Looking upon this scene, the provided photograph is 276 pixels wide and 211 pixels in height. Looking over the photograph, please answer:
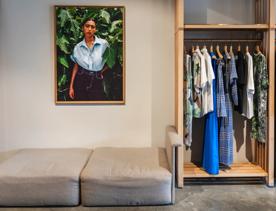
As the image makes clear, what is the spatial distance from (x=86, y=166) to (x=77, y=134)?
802 mm

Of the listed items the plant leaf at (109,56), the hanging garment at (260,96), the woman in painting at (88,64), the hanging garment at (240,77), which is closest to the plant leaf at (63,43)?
the woman in painting at (88,64)

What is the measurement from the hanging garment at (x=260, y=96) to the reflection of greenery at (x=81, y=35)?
152 centimetres

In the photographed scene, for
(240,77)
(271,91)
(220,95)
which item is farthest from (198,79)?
(271,91)

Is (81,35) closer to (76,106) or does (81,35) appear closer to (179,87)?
(76,106)

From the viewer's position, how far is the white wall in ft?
12.6

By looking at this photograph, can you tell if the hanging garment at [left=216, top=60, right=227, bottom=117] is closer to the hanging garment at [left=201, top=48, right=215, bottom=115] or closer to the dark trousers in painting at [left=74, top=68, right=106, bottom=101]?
the hanging garment at [left=201, top=48, right=215, bottom=115]

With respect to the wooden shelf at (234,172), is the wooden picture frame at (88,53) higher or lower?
higher

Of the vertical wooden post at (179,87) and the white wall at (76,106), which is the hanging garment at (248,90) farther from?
the white wall at (76,106)

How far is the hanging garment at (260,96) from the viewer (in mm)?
3461

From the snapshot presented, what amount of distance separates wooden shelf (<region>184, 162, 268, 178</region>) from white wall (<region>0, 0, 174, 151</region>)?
54 cm

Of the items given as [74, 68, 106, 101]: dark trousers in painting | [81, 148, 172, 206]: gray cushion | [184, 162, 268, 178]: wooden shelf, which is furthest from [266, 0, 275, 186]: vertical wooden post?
[74, 68, 106, 101]: dark trousers in painting

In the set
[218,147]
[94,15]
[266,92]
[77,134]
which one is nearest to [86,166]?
[77,134]

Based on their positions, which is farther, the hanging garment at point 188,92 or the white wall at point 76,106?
the white wall at point 76,106

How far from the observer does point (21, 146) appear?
3965mm
